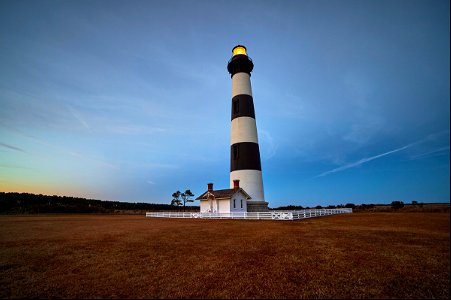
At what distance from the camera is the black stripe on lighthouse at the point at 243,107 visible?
28.4 metres

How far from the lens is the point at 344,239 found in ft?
34.4

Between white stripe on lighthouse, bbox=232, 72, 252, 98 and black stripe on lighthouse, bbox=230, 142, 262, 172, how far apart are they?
23.3 ft

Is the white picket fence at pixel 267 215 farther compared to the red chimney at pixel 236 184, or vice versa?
the red chimney at pixel 236 184

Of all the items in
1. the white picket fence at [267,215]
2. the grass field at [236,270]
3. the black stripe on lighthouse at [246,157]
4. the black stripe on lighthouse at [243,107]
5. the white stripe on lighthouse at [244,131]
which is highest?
the black stripe on lighthouse at [243,107]

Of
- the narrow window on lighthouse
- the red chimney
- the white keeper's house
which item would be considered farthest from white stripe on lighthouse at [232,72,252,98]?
the white keeper's house

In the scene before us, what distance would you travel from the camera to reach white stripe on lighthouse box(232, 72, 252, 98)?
29438mm

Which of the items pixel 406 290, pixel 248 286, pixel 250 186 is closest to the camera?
pixel 406 290

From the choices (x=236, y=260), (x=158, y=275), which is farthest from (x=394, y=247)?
(x=158, y=275)

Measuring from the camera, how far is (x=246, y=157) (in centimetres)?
2688

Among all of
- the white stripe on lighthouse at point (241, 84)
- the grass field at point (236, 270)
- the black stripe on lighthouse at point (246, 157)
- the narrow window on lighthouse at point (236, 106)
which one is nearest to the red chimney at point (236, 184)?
the black stripe on lighthouse at point (246, 157)

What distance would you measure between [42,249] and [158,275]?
6751 millimetres

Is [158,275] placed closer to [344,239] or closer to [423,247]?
[344,239]

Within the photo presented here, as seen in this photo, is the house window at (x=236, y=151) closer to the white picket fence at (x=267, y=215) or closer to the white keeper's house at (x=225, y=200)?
the white keeper's house at (x=225, y=200)

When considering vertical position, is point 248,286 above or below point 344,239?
above
